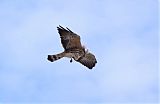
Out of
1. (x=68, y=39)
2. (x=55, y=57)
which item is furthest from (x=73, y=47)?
(x=55, y=57)

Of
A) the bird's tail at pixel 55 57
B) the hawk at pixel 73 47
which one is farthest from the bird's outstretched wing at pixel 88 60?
the bird's tail at pixel 55 57

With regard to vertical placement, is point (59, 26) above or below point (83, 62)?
above

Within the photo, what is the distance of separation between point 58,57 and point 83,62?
1602mm

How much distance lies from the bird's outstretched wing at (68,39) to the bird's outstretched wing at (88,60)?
0.58 m

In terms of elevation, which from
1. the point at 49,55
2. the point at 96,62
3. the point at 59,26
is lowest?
the point at 49,55

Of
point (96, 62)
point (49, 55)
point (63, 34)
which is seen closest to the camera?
point (49, 55)

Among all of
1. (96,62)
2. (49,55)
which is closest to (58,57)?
(49,55)

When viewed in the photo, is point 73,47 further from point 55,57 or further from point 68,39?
point 55,57

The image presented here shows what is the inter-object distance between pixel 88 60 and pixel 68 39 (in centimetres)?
131

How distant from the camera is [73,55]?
12383 mm

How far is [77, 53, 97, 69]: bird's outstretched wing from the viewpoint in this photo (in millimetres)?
12734

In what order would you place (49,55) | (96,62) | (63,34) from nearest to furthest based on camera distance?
(49,55)
(63,34)
(96,62)

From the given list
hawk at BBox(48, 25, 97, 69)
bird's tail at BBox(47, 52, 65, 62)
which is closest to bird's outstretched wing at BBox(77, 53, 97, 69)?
hawk at BBox(48, 25, 97, 69)

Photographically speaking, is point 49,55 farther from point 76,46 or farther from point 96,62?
point 96,62
